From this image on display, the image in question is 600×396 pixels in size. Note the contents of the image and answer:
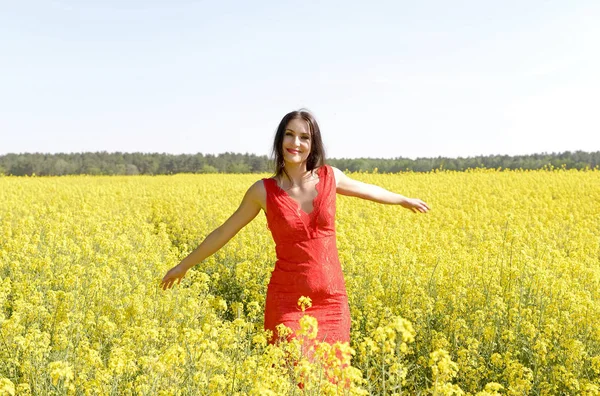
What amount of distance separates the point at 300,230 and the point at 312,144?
0.58m

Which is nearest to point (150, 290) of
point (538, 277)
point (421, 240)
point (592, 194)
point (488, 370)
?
point (488, 370)

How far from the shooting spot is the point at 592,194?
1598 centimetres

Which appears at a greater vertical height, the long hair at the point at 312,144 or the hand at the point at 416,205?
the long hair at the point at 312,144

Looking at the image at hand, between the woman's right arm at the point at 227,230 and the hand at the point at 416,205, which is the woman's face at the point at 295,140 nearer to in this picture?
the woman's right arm at the point at 227,230

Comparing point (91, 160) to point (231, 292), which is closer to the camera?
point (231, 292)

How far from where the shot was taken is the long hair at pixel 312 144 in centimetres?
372

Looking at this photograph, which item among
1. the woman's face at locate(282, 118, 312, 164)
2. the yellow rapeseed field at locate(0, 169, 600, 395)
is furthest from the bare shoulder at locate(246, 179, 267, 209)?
the yellow rapeseed field at locate(0, 169, 600, 395)

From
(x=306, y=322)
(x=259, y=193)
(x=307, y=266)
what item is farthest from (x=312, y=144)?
(x=306, y=322)

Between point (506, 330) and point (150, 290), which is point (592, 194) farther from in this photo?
point (150, 290)

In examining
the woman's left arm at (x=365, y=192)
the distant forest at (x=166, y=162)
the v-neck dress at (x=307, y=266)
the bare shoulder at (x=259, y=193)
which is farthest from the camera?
the distant forest at (x=166, y=162)

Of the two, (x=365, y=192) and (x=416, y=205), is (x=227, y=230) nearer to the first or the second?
(x=365, y=192)

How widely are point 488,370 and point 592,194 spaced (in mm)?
13567

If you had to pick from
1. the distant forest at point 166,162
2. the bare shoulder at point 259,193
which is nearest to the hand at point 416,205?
the bare shoulder at point 259,193

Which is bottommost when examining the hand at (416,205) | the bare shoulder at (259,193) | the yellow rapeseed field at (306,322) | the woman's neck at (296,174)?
the yellow rapeseed field at (306,322)
